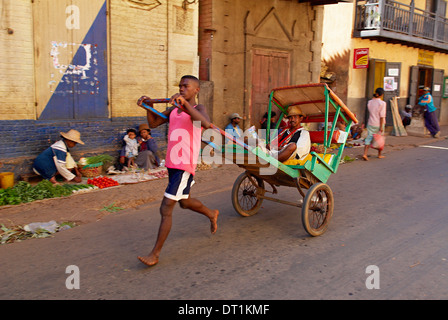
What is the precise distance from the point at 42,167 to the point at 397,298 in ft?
19.5

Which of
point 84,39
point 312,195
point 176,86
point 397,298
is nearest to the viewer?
point 397,298

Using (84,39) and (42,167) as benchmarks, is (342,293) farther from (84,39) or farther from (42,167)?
(84,39)

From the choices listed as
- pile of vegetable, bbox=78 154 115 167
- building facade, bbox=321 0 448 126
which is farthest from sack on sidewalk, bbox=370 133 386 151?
pile of vegetable, bbox=78 154 115 167

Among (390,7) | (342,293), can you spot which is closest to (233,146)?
(342,293)

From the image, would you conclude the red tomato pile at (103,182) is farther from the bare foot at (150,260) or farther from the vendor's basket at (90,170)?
the bare foot at (150,260)

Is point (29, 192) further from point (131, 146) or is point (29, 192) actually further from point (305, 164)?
point (305, 164)

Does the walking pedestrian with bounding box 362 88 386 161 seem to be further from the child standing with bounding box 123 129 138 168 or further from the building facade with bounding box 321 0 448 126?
the child standing with bounding box 123 129 138 168

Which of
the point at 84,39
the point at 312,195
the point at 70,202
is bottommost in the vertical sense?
the point at 70,202

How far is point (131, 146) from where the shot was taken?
8.48 meters

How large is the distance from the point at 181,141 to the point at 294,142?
5.50ft

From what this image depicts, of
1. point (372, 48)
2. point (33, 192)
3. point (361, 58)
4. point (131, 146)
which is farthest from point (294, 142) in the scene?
point (372, 48)

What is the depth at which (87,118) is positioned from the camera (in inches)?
318

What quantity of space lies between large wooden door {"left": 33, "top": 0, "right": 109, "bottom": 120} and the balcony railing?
11.5 metres

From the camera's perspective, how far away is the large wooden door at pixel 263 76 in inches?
464
